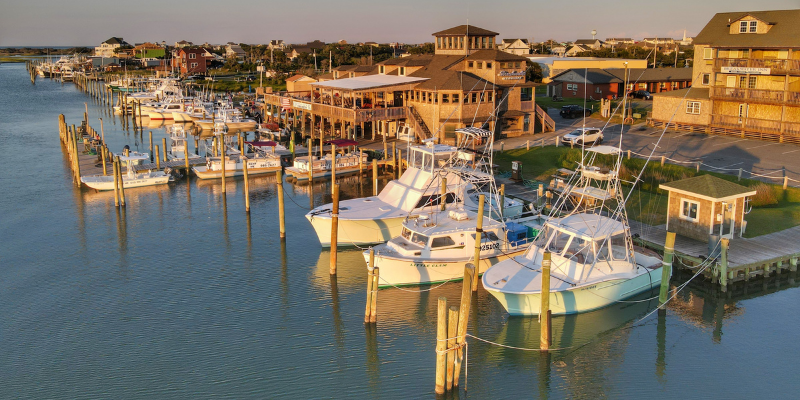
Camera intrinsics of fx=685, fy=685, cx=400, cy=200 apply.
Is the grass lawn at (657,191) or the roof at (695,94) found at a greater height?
the roof at (695,94)

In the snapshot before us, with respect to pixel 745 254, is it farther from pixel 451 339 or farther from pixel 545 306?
pixel 451 339

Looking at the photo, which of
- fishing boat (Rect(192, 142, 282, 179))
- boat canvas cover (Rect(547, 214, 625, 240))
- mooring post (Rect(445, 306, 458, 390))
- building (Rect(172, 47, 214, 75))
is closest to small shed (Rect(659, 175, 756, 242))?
boat canvas cover (Rect(547, 214, 625, 240))

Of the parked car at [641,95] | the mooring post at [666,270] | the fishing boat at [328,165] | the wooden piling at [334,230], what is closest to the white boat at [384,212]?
the wooden piling at [334,230]

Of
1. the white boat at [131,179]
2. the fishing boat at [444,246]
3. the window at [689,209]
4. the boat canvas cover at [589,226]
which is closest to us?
the boat canvas cover at [589,226]

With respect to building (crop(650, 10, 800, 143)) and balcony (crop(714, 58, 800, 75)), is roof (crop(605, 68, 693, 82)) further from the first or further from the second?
Result: balcony (crop(714, 58, 800, 75))

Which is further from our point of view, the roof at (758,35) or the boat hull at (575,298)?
the roof at (758,35)

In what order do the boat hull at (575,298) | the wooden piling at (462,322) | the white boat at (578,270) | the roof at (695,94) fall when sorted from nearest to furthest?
the wooden piling at (462,322), the boat hull at (575,298), the white boat at (578,270), the roof at (695,94)

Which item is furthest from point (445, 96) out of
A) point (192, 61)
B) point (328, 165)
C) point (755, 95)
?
point (192, 61)

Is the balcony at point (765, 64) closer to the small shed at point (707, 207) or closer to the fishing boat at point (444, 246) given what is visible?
the small shed at point (707, 207)
